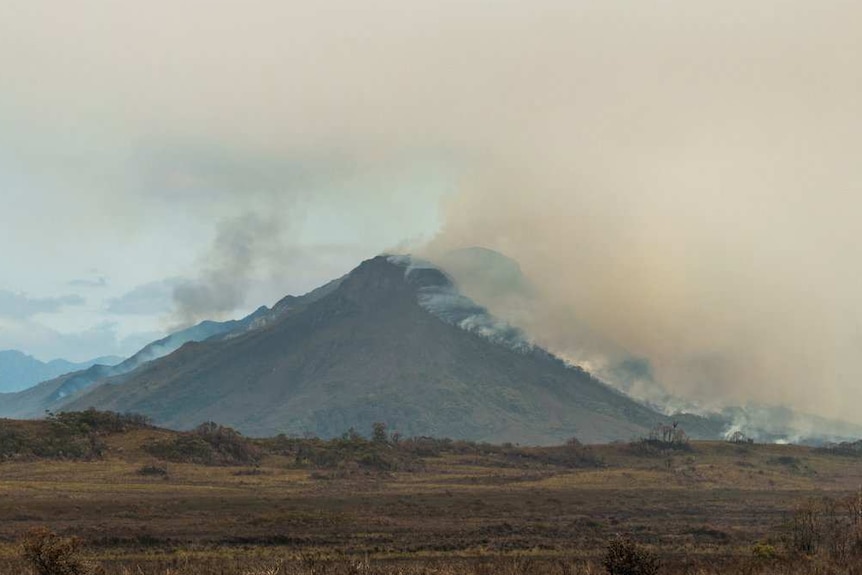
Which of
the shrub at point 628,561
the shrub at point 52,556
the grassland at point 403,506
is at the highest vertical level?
the shrub at point 628,561

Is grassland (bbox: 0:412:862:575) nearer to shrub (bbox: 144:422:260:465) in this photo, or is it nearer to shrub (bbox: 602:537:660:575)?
shrub (bbox: 144:422:260:465)

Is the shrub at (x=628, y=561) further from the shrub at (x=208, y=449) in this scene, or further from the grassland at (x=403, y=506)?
the shrub at (x=208, y=449)

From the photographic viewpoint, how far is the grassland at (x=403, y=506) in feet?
167

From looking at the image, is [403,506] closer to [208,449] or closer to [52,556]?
[52,556]

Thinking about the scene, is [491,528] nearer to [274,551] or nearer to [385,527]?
[385,527]

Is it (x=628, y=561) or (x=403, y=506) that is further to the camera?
(x=403, y=506)

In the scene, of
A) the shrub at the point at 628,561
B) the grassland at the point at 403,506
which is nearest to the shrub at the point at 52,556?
the grassland at the point at 403,506

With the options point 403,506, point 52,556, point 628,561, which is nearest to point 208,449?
point 403,506

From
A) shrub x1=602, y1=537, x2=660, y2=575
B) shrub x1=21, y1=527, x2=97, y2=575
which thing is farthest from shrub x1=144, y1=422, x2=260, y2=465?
shrub x1=602, y1=537, x2=660, y2=575

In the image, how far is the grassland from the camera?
167 feet

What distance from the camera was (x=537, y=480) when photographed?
419ft

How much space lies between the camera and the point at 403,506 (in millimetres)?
85812

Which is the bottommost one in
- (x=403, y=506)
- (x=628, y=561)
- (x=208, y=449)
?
(x=403, y=506)

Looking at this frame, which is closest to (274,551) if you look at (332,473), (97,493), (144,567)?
(144,567)
